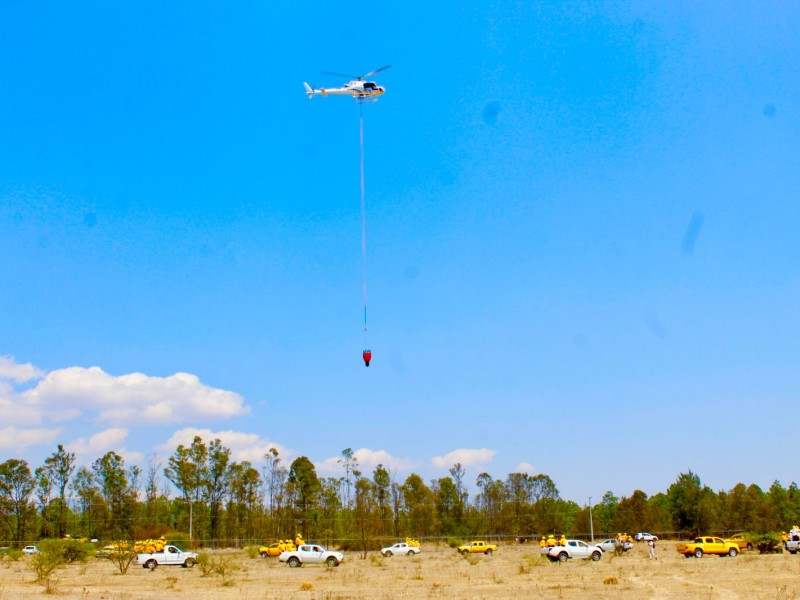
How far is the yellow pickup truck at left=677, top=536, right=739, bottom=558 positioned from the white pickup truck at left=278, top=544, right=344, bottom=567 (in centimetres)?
2514

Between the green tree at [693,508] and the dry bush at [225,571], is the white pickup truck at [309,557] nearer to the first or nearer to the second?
the dry bush at [225,571]

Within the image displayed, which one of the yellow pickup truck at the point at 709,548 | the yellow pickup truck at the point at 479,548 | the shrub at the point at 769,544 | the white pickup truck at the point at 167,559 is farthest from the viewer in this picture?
the yellow pickup truck at the point at 479,548

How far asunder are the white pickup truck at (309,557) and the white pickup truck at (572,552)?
14.2 m

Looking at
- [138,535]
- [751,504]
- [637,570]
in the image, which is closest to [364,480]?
[138,535]

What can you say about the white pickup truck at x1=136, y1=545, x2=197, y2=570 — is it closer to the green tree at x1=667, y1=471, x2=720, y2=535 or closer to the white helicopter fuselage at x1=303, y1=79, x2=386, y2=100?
the white helicopter fuselage at x1=303, y1=79, x2=386, y2=100

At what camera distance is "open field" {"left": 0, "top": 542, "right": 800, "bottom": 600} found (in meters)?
27.3

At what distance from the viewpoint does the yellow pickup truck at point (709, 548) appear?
49.9m

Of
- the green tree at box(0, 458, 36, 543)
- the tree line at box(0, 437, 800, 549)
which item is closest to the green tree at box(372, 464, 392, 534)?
the tree line at box(0, 437, 800, 549)

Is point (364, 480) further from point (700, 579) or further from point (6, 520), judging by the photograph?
point (700, 579)

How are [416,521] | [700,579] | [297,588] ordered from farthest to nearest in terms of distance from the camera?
1. [416,521]
2. [700,579]
3. [297,588]

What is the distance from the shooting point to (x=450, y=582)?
33000mm

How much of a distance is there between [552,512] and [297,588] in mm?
73220

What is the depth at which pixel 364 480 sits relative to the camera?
94062 mm

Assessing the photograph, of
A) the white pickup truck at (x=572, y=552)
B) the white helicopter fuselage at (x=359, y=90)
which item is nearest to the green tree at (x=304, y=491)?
the white pickup truck at (x=572, y=552)
